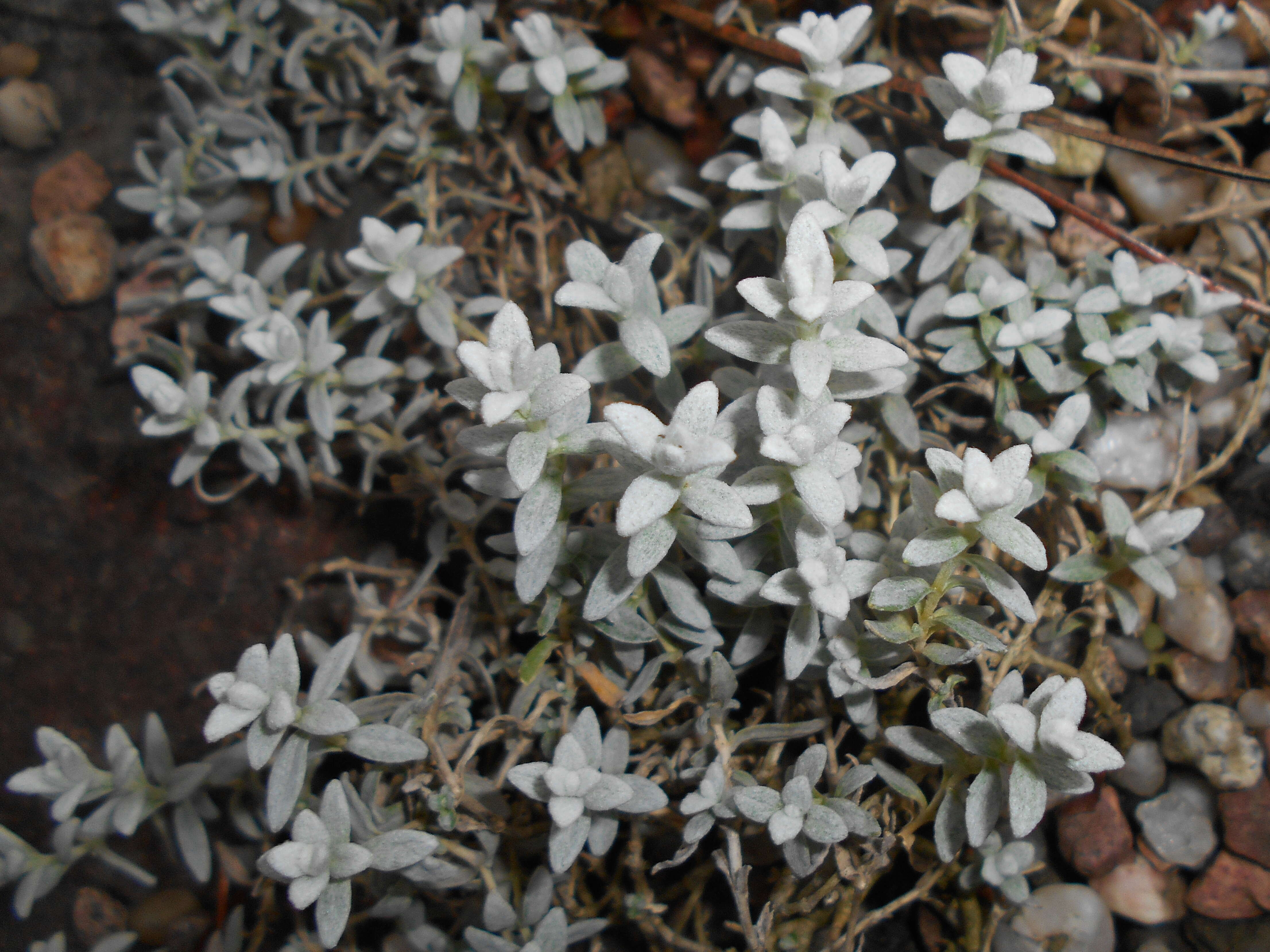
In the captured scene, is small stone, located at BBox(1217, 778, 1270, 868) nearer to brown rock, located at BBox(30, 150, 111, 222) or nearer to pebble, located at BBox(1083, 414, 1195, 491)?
pebble, located at BBox(1083, 414, 1195, 491)

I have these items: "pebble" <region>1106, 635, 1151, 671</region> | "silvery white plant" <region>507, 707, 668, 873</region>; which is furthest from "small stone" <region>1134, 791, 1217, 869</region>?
"silvery white plant" <region>507, 707, 668, 873</region>

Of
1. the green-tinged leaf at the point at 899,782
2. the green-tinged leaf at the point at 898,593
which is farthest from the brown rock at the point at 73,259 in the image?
the green-tinged leaf at the point at 899,782

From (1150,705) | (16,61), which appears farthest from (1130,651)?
(16,61)

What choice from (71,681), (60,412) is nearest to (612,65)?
(60,412)

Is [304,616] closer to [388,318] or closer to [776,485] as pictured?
[388,318]

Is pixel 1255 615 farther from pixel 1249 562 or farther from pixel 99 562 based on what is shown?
pixel 99 562

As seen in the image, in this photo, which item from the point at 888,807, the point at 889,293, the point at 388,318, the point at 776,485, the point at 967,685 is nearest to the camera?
the point at 776,485
